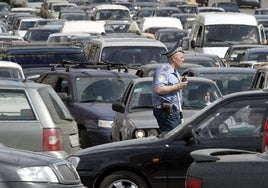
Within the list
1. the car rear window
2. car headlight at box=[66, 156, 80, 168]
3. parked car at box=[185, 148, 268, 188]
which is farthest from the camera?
the car rear window

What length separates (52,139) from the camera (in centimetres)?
1283

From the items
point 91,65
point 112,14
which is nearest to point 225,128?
point 91,65

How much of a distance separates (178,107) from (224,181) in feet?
20.4

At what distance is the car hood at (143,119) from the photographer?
1538cm

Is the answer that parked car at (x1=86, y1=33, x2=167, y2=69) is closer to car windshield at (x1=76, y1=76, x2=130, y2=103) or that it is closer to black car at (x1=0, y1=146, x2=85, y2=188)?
car windshield at (x1=76, y1=76, x2=130, y2=103)

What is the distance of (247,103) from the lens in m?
12.4

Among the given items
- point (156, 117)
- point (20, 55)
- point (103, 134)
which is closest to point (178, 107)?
point (156, 117)

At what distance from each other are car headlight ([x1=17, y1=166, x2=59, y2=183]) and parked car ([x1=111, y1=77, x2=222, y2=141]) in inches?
215

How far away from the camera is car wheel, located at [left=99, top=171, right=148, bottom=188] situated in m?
12.6

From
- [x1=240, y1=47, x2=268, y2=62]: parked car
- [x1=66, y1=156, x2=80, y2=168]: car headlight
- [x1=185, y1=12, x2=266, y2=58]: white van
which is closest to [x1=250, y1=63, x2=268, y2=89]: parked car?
[x1=66, y1=156, x2=80, y2=168]: car headlight

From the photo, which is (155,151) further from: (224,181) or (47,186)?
(224,181)

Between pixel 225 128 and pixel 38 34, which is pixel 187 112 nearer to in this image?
pixel 225 128

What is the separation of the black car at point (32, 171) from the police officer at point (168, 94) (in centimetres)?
414

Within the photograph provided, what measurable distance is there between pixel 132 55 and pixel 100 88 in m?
5.39
